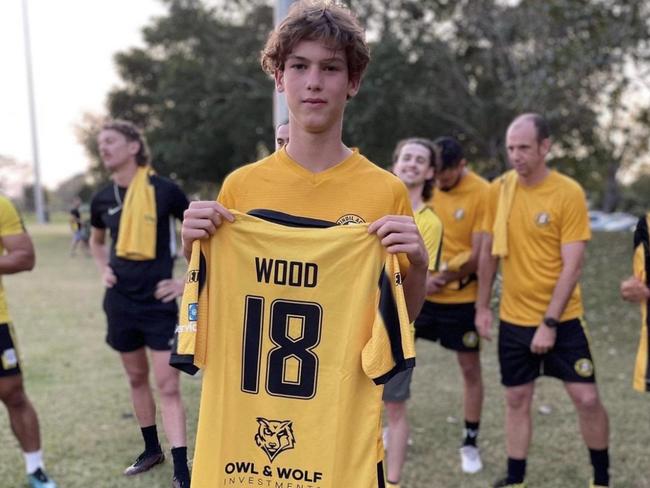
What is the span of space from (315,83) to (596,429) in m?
3.34

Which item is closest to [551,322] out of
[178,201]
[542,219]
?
[542,219]

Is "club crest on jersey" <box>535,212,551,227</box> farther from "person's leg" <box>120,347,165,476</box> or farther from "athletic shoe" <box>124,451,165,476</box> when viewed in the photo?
"athletic shoe" <box>124,451,165,476</box>

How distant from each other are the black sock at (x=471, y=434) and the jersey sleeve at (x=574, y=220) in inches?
69.0

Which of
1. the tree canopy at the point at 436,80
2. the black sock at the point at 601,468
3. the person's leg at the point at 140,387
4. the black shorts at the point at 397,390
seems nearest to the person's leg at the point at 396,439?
the black shorts at the point at 397,390

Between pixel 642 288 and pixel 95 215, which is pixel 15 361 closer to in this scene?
pixel 95 215

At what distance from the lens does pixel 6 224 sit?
13.2 feet

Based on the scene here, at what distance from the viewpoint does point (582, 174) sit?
20375 millimetres

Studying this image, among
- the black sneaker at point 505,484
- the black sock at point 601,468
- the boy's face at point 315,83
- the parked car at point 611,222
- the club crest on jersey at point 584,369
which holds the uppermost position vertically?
the boy's face at point 315,83

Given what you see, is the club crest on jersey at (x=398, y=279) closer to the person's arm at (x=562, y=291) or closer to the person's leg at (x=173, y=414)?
the person's leg at (x=173, y=414)

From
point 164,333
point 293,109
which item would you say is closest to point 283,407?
point 293,109

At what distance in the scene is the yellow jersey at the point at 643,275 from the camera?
139 inches

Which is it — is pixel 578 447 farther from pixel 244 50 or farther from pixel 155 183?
pixel 244 50

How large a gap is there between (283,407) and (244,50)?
67.8 ft

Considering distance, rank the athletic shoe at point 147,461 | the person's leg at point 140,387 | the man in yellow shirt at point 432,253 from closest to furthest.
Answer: the athletic shoe at point 147,461
the person's leg at point 140,387
the man in yellow shirt at point 432,253
